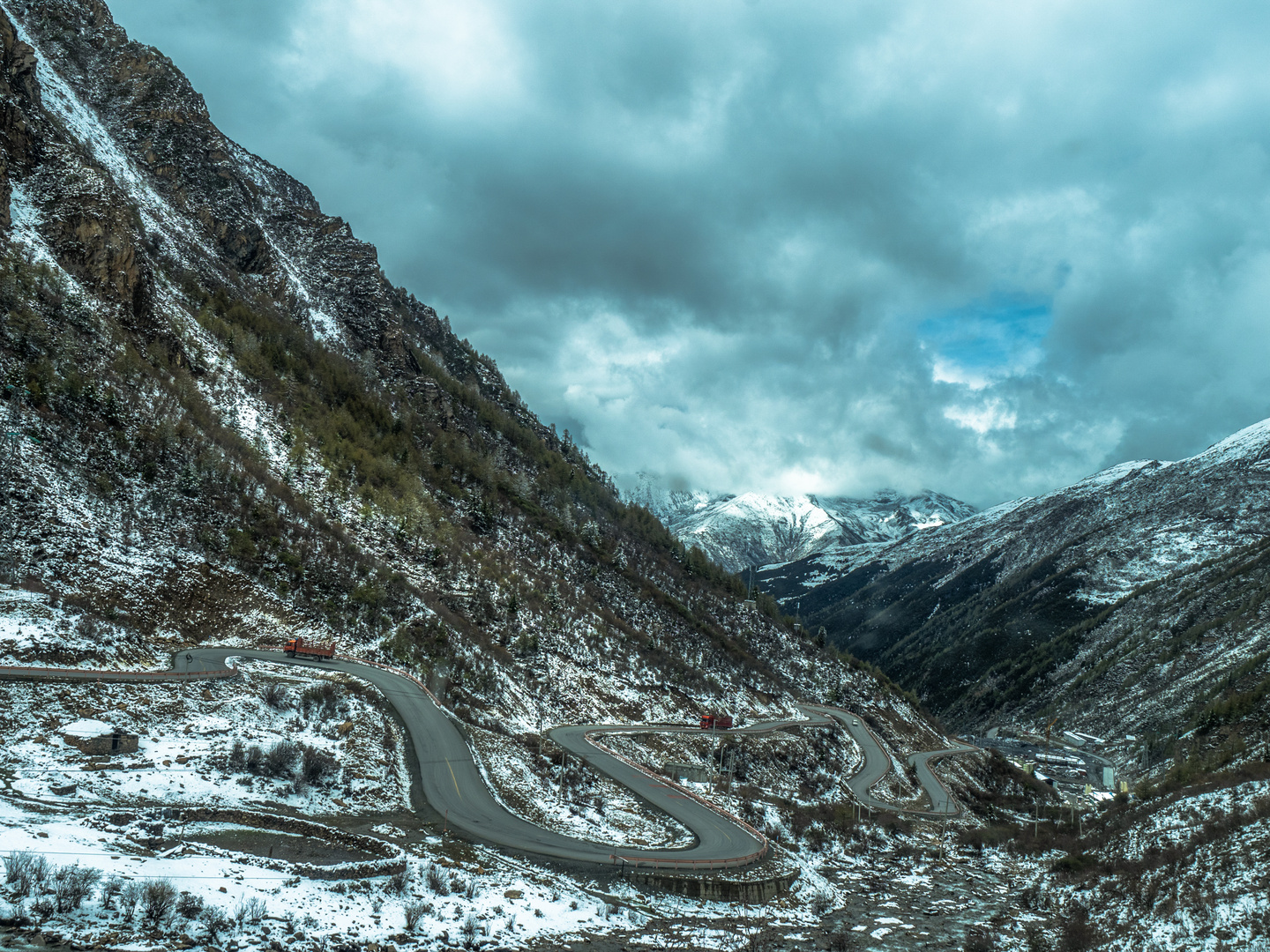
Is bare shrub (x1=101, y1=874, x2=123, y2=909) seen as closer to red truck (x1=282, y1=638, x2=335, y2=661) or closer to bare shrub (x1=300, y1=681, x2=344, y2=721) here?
bare shrub (x1=300, y1=681, x2=344, y2=721)

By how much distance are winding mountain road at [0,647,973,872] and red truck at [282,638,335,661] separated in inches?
26.4

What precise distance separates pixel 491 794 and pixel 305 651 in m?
18.7

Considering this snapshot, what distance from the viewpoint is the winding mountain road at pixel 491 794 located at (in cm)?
2781

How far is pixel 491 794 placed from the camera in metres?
32.1

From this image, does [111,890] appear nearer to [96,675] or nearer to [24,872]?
[24,872]

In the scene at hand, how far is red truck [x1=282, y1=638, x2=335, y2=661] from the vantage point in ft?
141

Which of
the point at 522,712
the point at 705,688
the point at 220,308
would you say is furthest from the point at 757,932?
the point at 220,308

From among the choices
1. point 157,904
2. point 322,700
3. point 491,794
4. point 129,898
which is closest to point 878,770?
point 491,794

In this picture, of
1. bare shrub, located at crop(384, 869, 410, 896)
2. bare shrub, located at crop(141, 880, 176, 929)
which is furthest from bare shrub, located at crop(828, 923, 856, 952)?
bare shrub, located at crop(141, 880, 176, 929)

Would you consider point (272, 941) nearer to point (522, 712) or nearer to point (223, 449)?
point (522, 712)

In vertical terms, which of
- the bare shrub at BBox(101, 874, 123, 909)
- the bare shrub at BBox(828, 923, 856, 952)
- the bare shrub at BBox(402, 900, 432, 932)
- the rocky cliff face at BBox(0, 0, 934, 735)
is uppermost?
the rocky cliff face at BBox(0, 0, 934, 735)

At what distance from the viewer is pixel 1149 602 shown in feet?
614

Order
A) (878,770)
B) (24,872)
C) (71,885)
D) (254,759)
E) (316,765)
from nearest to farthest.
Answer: (71,885), (24,872), (254,759), (316,765), (878,770)

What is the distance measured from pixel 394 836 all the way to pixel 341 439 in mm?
62475
